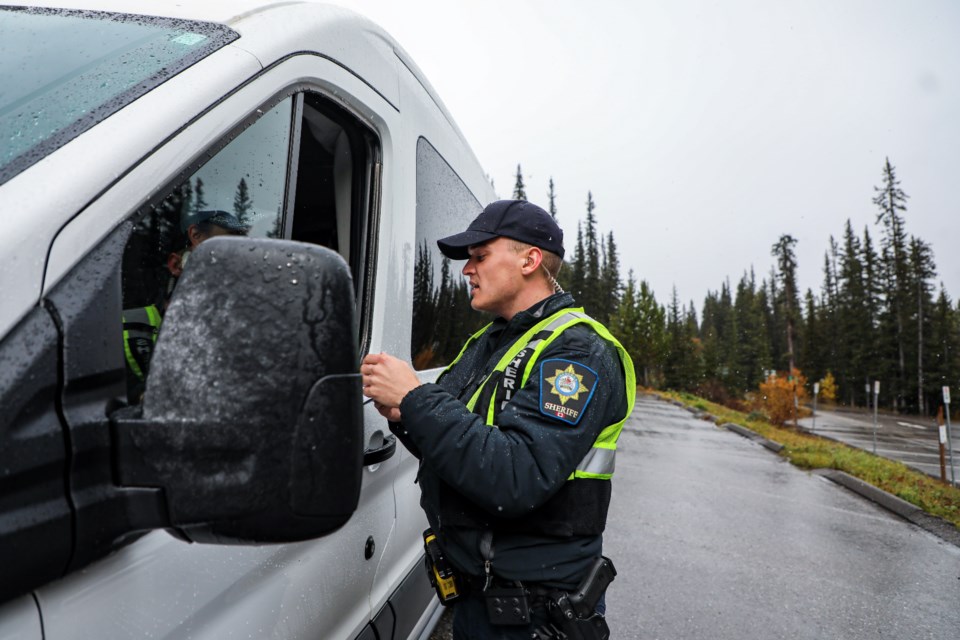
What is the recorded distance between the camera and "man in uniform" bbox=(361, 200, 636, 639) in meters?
1.40

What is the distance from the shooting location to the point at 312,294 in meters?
0.73

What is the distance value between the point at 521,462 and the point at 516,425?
95mm

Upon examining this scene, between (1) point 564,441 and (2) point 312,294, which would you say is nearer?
(2) point 312,294

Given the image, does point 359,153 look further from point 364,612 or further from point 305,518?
point 364,612

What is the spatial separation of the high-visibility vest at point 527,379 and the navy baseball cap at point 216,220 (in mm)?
762

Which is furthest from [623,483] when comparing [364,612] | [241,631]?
[241,631]

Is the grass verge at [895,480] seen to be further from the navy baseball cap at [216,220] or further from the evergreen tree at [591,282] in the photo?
the evergreen tree at [591,282]

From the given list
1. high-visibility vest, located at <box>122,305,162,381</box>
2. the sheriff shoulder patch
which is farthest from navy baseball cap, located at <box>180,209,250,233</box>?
the sheriff shoulder patch

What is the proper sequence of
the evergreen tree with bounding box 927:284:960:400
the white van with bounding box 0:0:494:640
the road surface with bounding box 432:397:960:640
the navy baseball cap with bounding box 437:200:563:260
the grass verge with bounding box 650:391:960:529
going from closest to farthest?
the white van with bounding box 0:0:494:640
the navy baseball cap with bounding box 437:200:563:260
the road surface with bounding box 432:397:960:640
the grass verge with bounding box 650:391:960:529
the evergreen tree with bounding box 927:284:960:400

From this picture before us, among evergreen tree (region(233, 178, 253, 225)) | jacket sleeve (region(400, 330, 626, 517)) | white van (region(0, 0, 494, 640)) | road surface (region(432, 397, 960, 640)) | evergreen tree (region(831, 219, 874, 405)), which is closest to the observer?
white van (region(0, 0, 494, 640))

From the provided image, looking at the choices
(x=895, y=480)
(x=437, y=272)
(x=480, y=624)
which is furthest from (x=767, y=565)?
(x=895, y=480)

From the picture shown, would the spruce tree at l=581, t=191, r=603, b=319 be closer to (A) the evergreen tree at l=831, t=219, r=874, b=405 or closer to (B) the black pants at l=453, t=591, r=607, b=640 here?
(A) the evergreen tree at l=831, t=219, r=874, b=405

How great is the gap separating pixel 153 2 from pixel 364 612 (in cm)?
168

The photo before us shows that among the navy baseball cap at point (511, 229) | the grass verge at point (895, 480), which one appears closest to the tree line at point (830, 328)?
the grass verge at point (895, 480)
